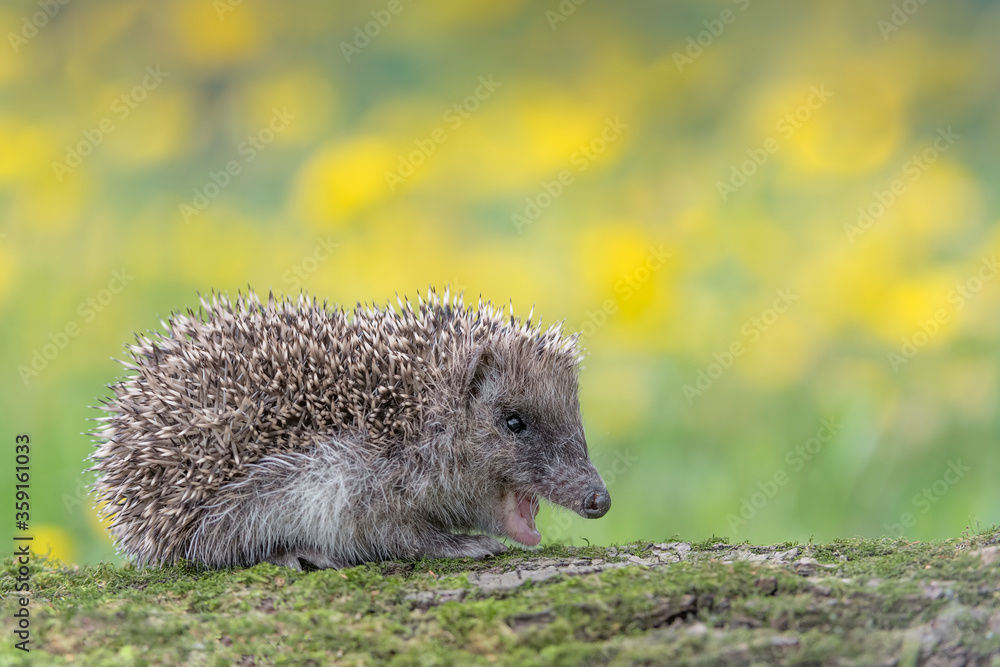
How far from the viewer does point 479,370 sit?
17.4 ft

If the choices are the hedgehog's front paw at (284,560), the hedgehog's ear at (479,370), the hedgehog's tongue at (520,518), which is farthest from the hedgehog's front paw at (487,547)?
the hedgehog's front paw at (284,560)

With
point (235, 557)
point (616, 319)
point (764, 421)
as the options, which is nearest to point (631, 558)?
point (235, 557)

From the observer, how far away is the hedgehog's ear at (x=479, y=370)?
5.22 m

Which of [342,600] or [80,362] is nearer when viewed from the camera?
[342,600]

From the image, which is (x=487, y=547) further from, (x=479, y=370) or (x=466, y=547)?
(x=479, y=370)

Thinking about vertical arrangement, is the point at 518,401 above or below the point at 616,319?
below

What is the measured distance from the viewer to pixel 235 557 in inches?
191

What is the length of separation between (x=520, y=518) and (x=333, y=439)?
1.15m

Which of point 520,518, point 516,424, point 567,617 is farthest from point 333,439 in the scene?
point 567,617

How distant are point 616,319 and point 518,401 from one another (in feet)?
10.9

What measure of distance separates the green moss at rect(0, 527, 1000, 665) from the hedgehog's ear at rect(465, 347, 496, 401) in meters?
1.17

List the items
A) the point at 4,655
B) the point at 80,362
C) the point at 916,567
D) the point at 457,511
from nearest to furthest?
1. the point at 4,655
2. the point at 916,567
3. the point at 457,511
4. the point at 80,362

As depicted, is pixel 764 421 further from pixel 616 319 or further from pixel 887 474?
pixel 616 319

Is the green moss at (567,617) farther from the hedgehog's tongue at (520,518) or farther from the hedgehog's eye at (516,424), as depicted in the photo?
the hedgehog's eye at (516,424)
